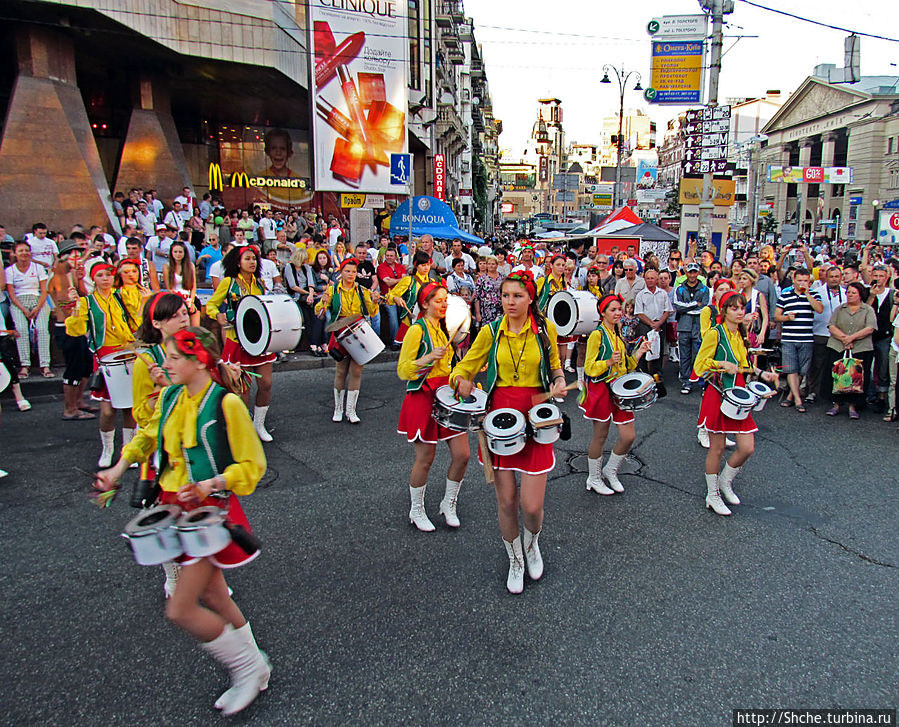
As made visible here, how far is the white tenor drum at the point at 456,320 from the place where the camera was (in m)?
5.02

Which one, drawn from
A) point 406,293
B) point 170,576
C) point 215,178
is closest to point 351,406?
point 406,293

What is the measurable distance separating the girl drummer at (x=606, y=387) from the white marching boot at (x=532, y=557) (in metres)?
1.61

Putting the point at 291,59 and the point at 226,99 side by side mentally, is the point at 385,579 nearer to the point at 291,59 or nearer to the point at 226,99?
the point at 291,59

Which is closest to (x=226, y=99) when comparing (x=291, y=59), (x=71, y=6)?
(x=291, y=59)

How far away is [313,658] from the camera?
3.38 metres

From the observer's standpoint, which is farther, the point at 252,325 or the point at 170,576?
the point at 252,325

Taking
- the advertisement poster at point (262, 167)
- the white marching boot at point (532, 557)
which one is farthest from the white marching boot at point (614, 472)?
the advertisement poster at point (262, 167)

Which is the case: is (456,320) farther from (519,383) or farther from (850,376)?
(850,376)

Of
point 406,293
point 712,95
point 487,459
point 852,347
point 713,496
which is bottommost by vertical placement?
point 713,496

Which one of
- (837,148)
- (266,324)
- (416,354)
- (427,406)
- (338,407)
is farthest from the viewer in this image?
(837,148)

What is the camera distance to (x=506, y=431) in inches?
149

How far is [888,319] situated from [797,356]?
4.04ft

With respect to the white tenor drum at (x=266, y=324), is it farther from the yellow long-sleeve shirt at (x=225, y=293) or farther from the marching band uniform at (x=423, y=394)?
the marching band uniform at (x=423, y=394)

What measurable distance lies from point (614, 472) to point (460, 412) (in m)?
2.11
